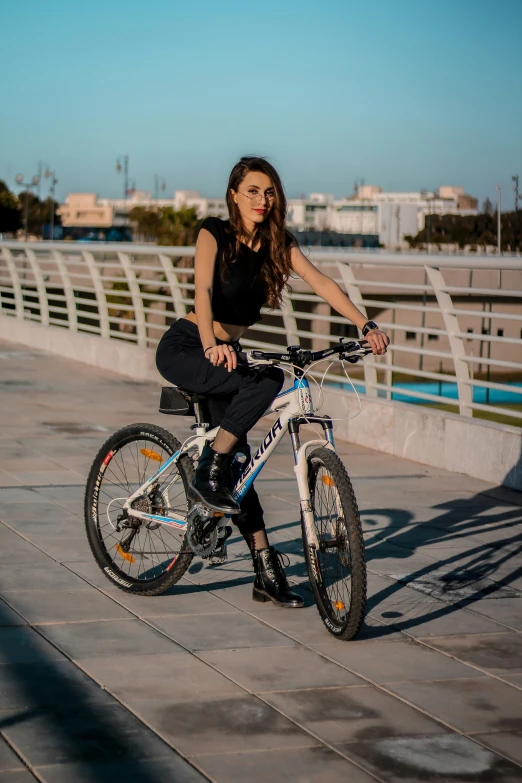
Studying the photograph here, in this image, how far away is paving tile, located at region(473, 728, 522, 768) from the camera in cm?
354

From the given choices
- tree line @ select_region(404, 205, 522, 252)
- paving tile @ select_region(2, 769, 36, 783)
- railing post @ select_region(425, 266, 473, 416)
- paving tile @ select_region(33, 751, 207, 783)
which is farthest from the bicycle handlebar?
tree line @ select_region(404, 205, 522, 252)

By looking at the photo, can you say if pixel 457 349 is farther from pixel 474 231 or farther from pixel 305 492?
pixel 474 231

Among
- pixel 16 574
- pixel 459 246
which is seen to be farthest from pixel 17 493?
pixel 459 246

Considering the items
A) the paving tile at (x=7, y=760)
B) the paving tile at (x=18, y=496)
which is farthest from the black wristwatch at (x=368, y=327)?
the paving tile at (x=18, y=496)

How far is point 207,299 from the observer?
4637 mm

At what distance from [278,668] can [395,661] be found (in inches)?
17.3

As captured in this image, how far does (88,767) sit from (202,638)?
1.32 metres

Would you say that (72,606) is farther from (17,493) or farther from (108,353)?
(108,353)

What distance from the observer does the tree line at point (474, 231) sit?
7471 cm

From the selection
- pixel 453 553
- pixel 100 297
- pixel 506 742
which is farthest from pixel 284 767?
pixel 100 297

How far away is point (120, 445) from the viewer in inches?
208

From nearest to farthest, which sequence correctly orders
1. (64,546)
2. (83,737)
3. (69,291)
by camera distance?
(83,737), (64,546), (69,291)

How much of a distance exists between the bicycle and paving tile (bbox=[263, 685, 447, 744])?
1.59 ft

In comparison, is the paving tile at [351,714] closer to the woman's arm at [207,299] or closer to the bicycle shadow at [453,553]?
the bicycle shadow at [453,553]
